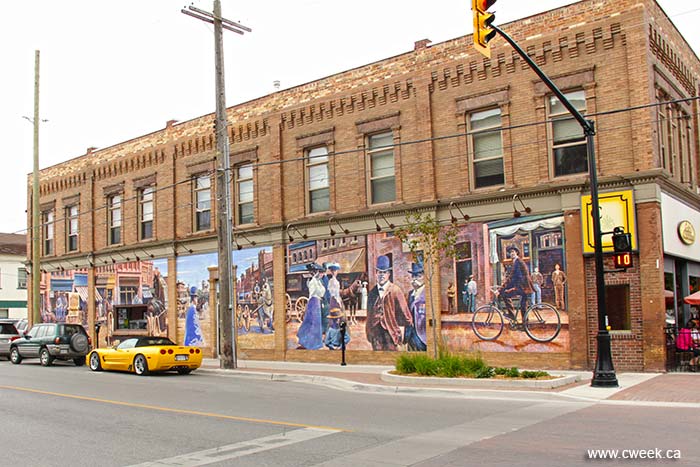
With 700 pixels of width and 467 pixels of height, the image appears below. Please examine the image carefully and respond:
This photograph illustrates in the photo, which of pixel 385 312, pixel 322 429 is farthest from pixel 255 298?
pixel 322 429

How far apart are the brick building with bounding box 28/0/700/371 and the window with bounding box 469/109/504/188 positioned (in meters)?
0.04

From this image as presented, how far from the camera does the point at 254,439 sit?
9992 mm

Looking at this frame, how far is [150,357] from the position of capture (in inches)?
824

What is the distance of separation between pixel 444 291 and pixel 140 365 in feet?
31.2

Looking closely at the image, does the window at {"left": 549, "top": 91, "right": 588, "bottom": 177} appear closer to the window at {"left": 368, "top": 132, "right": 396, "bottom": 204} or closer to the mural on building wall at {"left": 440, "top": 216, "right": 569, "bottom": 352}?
the mural on building wall at {"left": 440, "top": 216, "right": 569, "bottom": 352}

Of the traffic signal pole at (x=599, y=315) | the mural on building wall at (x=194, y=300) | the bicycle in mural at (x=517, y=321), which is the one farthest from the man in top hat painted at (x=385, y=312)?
the mural on building wall at (x=194, y=300)

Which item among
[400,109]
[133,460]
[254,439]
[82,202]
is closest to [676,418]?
[254,439]

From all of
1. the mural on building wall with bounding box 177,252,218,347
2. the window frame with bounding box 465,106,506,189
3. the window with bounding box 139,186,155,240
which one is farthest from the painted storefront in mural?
the window with bounding box 139,186,155,240

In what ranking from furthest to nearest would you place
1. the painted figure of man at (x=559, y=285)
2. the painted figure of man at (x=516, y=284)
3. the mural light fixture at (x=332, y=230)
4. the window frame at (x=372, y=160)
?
the mural light fixture at (x=332, y=230) → the window frame at (x=372, y=160) → the painted figure of man at (x=516, y=284) → the painted figure of man at (x=559, y=285)

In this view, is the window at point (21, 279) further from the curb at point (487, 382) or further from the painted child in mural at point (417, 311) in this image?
the curb at point (487, 382)

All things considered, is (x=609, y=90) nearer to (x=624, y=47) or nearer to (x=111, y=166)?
(x=624, y=47)

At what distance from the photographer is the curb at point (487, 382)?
14.6 m

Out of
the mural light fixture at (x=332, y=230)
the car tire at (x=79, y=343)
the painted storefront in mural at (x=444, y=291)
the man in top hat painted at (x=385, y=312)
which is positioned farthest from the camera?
the car tire at (x=79, y=343)

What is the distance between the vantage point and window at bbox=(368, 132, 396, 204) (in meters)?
23.3
